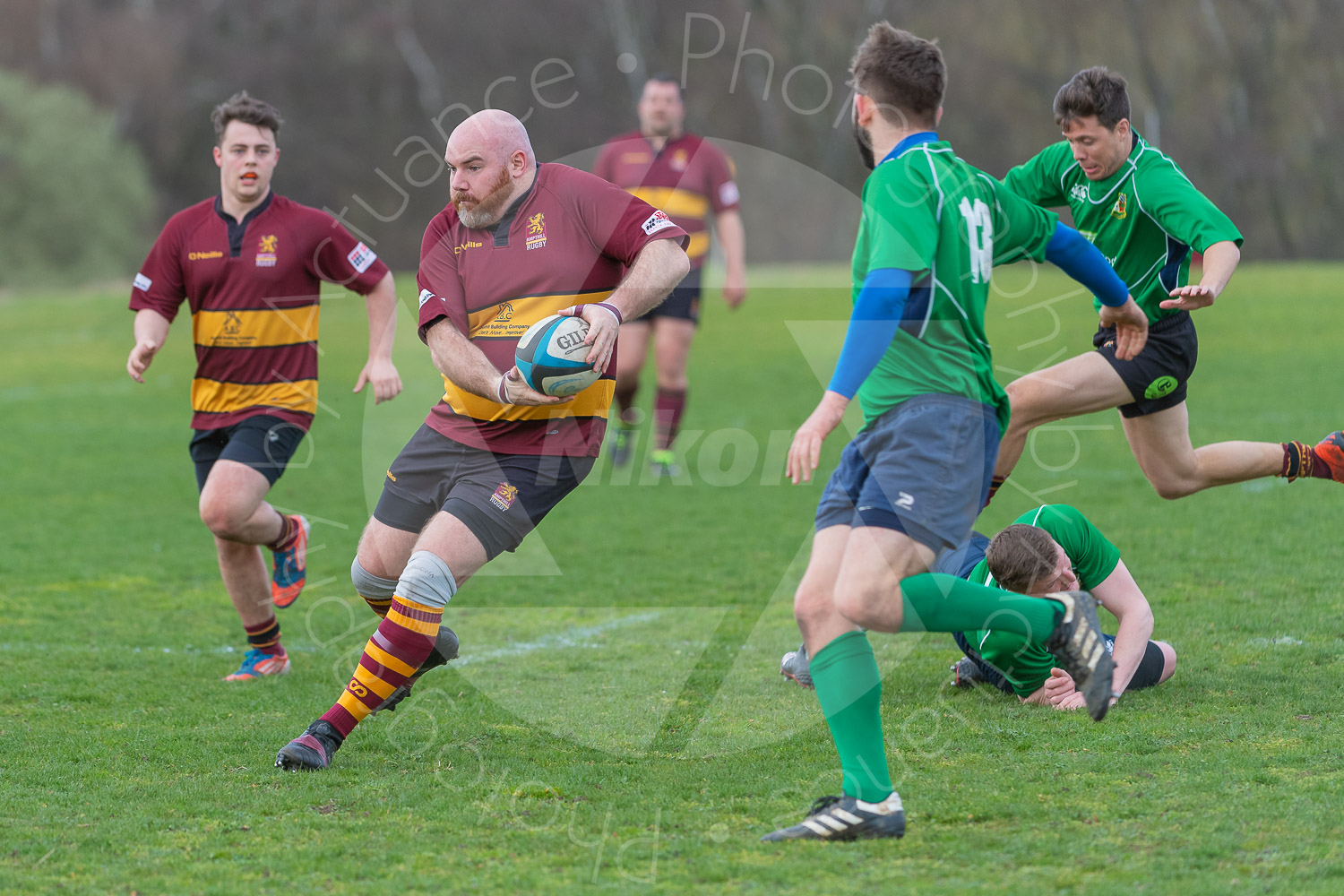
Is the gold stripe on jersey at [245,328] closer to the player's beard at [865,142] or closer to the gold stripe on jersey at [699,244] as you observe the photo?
the player's beard at [865,142]

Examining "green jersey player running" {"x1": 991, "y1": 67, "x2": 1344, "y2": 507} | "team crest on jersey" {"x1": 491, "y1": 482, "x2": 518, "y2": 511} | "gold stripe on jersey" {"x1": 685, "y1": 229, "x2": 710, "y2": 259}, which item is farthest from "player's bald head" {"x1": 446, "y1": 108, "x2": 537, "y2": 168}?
"gold stripe on jersey" {"x1": 685, "y1": 229, "x2": 710, "y2": 259}

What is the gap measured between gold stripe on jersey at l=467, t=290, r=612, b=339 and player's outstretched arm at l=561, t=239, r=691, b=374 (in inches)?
2.6

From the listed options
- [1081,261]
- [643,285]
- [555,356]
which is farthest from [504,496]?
[1081,261]

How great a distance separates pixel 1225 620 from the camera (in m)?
5.71

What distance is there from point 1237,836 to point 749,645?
9.02ft

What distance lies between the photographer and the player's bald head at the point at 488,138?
4.45 metres

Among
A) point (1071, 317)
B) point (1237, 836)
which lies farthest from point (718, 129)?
point (1237, 836)

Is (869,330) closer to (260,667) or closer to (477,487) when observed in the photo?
(477,487)

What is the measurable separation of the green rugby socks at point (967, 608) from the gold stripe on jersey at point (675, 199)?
289 inches

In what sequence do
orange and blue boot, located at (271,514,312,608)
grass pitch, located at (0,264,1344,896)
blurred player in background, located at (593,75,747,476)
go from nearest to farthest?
grass pitch, located at (0,264,1344,896), orange and blue boot, located at (271,514,312,608), blurred player in background, located at (593,75,747,476)

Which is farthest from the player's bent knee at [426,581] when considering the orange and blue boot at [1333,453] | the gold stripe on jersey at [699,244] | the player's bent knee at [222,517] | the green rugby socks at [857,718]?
the gold stripe on jersey at [699,244]

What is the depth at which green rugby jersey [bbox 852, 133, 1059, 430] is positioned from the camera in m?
3.50

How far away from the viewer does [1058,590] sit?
4461 mm

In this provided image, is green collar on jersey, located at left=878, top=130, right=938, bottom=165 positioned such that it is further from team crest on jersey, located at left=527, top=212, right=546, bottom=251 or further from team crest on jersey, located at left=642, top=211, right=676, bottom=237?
team crest on jersey, located at left=527, top=212, right=546, bottom=251
